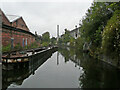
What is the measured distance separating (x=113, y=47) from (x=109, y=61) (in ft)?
8.40

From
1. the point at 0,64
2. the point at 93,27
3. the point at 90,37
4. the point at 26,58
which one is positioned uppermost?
the point at 93,27

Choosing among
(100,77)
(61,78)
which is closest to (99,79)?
(100,77)

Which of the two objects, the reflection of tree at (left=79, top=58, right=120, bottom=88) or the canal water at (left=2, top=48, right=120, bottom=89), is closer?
the reflection of tree at (left=79, top=58, right=120, bottom=88)

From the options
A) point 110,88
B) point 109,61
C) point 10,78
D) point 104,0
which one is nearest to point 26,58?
point 10,78

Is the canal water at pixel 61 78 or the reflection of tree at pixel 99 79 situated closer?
the reflection of tree at pixel 99 79

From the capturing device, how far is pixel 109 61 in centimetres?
1020

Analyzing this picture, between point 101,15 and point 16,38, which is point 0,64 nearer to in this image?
point 16,38

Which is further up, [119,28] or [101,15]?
[101,15]

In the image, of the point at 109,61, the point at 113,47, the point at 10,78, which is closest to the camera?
the point at 10,78

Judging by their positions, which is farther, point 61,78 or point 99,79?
point 61,78

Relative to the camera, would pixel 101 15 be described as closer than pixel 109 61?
No

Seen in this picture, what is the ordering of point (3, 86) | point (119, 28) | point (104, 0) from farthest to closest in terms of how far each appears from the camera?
1. point (104, 0)
2. point (119, 28)
3. point (3, 86)

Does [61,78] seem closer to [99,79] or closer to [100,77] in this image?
[99,79]

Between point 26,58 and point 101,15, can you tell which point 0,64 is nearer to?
point 26,58
